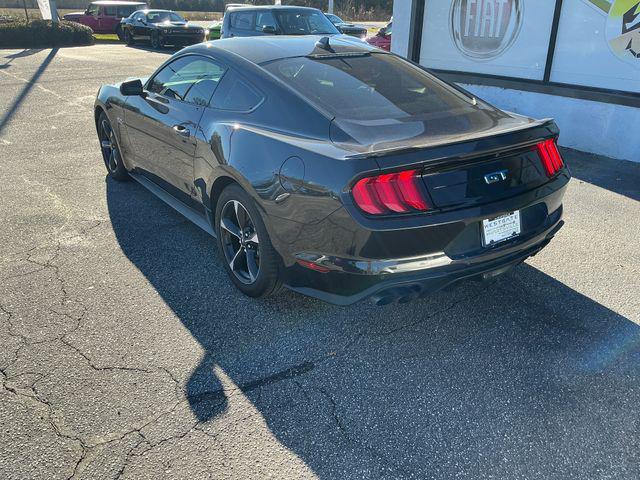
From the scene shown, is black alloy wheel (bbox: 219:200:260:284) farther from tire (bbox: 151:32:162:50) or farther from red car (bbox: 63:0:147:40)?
red car (bbox: 63:0:147:40)

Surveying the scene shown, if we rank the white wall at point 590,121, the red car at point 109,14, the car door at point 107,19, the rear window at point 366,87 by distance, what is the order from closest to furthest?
the rear window at point 366,87 → the white wall at point 590,121 → the red car at point 109,14 → the car door at point 107,19

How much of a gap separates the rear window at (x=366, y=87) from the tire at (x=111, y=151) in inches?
99.4

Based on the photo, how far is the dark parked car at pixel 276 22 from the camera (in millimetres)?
11227

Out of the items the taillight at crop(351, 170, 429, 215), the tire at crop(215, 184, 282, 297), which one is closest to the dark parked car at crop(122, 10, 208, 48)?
the tire at crop(215, 184, 282, 297)

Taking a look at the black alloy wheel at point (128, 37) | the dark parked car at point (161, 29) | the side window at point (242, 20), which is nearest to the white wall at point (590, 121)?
the side window at point (242, 20)

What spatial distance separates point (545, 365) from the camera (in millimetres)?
2812

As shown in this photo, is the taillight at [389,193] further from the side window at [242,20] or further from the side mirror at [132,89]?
the side window at [242,20]

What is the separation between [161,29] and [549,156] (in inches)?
780

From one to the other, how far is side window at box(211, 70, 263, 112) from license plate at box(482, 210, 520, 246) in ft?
5.15

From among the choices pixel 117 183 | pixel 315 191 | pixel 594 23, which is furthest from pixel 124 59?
pixel 315 191

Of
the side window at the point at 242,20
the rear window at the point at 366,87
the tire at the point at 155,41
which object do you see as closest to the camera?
the rear window at the point at 366,87

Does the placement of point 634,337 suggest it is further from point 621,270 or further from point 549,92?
point 549,92

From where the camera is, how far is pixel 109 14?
2391cm

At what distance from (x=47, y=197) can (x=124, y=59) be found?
43.4 ft
